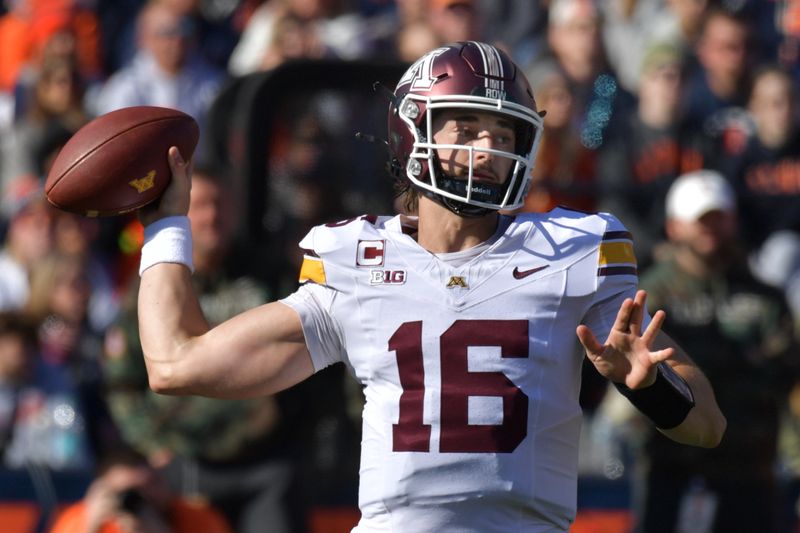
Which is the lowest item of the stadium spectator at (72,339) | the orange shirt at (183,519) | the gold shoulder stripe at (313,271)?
the orange shirt at (183,519)

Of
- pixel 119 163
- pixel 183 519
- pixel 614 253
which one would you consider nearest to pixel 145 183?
pixel 119 163

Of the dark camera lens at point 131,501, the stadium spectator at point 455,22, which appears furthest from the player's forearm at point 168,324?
the stadium spectator at point 455,22

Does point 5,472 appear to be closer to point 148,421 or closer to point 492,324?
point 148,421

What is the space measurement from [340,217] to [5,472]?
164cm

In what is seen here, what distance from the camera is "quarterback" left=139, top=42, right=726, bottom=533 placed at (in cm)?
325

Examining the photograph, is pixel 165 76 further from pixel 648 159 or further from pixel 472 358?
pixel 472 358

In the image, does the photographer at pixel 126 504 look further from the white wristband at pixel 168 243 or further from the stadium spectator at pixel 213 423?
the white wristband at pixel 168 243

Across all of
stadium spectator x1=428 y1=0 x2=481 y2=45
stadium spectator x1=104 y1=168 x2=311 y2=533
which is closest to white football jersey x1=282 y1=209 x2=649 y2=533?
stadium spectator x1=104 y1=168 x2=311 y2=533

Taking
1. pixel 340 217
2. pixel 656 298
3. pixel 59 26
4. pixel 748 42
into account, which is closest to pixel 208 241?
pixel 340 217

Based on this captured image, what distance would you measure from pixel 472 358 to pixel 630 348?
0.33 meters

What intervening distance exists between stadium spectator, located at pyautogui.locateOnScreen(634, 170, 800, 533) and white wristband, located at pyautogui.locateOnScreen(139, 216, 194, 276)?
10.4ft

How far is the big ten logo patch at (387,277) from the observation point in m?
3.38

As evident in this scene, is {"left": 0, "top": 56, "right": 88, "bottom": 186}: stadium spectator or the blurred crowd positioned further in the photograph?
{"left": 0, "top": 56, "right": 88, "bottom": 186}: stadium spectator

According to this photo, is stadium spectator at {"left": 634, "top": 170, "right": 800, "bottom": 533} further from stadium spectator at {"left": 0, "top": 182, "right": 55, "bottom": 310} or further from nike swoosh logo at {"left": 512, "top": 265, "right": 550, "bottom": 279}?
nike swoosh logo at {"left": 512, "top": 265, "right": 550, "bottom": 279}
